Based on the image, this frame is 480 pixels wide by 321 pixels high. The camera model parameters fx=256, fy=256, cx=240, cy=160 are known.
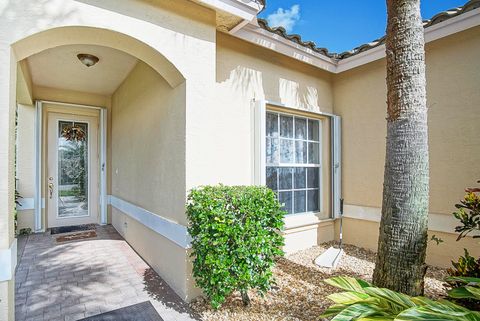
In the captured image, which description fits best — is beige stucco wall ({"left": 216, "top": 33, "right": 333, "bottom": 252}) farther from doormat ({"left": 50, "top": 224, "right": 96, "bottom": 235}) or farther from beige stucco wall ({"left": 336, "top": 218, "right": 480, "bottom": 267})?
doormat ({"left": 50, "top": 224, "right": 96, "bottom": 235})

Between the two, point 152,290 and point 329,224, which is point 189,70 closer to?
point 152,290

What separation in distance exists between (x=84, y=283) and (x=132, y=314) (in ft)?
4.01

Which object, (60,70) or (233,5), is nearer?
(233,5)

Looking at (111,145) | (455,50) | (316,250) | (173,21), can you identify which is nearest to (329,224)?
(316,250)

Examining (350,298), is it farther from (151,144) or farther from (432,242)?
(151,144)

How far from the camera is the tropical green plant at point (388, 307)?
5.72 feet

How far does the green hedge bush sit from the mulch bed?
0.23 meters

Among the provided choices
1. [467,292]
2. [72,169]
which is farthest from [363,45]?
[72,169]

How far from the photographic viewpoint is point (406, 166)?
Answer: 247 centimetres

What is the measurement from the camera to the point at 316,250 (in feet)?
16.6

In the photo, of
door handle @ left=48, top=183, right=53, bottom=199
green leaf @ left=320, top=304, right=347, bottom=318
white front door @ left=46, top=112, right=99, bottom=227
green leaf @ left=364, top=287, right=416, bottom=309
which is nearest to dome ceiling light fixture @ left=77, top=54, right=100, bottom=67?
white front door @ left=46, top=112, right=99, bottom=227

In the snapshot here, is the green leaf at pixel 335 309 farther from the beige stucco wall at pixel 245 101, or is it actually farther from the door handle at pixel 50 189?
the door handle at pixel 50 189

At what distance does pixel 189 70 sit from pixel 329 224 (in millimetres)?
4322

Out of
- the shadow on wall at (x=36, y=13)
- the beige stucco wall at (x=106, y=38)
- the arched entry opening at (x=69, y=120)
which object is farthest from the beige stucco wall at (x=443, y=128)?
the shadow on wall at (x=36, y=13)
